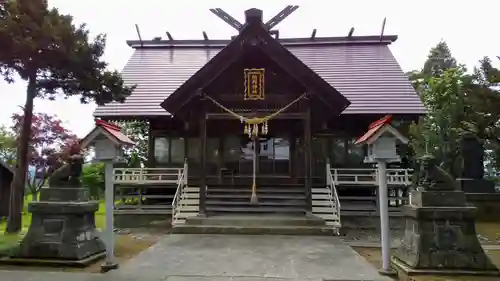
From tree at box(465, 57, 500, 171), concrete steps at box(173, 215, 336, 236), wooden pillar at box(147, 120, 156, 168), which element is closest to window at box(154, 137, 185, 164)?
wooden pillar at box(147, 120, 156, 168)

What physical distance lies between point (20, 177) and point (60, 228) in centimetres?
262

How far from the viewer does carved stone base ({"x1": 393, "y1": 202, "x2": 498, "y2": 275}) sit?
250 inches

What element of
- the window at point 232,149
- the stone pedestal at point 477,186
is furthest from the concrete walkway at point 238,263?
the stone pedestal at point 477,186

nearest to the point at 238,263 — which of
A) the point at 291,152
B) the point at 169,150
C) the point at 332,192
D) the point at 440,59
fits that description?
the point at 332,192

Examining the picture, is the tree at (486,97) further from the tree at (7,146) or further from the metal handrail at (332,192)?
the tree at (7,146)

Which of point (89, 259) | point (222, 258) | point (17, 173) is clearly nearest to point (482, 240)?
point (222, 258)

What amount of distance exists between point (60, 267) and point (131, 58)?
14191mm

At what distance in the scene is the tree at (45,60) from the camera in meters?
7.86

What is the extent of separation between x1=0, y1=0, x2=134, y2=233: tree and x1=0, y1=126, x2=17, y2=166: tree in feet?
55.7

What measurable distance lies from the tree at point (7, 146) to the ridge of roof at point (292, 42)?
1070 cm

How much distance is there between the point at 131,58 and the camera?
63.0 ft

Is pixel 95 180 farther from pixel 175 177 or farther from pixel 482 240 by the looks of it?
pixel 482 240

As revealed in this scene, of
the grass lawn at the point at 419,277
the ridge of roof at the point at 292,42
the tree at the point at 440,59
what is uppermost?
the tree at the point at 440,59

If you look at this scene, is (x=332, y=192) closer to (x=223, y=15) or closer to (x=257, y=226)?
(x=257, y=226)
